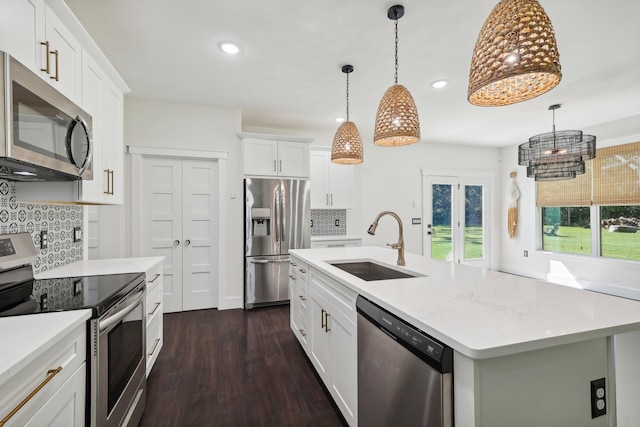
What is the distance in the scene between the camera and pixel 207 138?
3.83 m

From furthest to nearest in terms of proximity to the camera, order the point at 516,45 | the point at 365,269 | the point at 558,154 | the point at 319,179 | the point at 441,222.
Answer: the point at 441,222, the point at 319,179, the point at 558,154, the point at 365,269, the point at 516,45

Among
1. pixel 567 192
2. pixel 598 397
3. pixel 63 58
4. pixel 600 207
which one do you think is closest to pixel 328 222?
pixel 63 58

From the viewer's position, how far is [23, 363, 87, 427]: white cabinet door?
894 millimetres

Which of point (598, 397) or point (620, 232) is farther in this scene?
point (620, 232)

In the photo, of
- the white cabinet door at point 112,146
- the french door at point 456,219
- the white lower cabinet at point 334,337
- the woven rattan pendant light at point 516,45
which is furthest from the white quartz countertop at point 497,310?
the french door at point 456,219

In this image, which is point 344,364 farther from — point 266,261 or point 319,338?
point 266,261

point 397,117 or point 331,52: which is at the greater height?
point 331,52

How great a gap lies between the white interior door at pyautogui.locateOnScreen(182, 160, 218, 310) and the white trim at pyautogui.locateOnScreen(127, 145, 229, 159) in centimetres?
11

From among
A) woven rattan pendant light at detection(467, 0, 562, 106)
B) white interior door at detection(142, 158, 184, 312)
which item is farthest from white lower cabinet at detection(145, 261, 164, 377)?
woven rattan pendant light at detection(467, 0, 562, 106)

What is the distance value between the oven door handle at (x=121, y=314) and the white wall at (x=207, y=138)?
2164mm

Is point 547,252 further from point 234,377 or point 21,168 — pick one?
point 21,168

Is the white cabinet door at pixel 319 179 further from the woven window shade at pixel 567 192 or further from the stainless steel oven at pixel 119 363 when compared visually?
the woven window shade at pixel 567 192

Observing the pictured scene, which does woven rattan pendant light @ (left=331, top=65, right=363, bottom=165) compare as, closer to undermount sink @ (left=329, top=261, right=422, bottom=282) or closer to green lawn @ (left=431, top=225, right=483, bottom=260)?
undermount sink @ (left=329, top=261, right=422, bottom=282)

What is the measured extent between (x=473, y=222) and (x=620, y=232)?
2.21m
